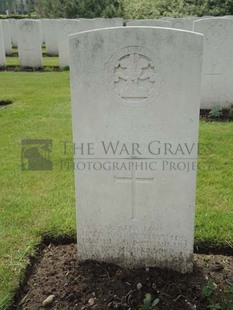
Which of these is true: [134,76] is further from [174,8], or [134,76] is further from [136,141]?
[174,8]

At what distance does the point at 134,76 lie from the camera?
7.35ft

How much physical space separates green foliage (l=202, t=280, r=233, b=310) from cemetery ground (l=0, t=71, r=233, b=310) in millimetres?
13

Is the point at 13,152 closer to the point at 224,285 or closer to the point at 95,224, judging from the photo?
the point at 95,224

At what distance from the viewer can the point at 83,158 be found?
244 cm

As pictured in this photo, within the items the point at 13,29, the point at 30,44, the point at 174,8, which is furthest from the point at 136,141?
the point at 174,8

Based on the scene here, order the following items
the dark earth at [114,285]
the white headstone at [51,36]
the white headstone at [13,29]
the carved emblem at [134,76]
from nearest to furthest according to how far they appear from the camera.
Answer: the carved emblem at [134,76], the dark earth at [114,285], the white headstone at [51,36], the white headstone at [13,29]

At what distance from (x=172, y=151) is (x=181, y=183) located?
0.70 feet

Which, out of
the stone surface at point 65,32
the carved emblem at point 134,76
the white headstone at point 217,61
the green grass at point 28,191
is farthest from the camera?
the stone surface at point 65,32

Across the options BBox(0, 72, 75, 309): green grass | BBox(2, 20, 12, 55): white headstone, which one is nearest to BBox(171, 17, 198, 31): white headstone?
BBox(0, 72, 75, 309): green grass

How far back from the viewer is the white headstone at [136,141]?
2197 millimetres

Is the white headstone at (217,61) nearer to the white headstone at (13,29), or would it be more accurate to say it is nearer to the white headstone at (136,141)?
the white headstone at (136,141)

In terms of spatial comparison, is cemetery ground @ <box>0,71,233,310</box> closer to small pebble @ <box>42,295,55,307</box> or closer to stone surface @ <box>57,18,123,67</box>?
small pebble @ <box>42,295,55,307</box>

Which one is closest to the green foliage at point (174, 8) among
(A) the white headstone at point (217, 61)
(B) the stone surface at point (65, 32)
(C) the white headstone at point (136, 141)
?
(B) the stone surface at point (65, 32)

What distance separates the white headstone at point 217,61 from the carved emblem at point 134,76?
442 centimetres
